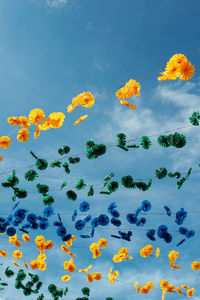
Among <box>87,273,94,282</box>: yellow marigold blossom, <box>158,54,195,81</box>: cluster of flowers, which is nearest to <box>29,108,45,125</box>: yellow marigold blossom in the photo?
<box>158,54,195,81</box>: cluster of flowers

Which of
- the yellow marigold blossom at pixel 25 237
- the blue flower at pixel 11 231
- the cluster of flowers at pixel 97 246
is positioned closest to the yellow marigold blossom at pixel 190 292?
the cluster of flowers at pixel 97 246

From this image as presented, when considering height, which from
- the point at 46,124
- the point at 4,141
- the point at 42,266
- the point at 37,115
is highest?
the point at 37,115

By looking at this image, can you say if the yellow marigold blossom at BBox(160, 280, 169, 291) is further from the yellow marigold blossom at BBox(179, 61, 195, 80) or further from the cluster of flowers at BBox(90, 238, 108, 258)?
the yellow marigold blossom at BBox(179, 61, 195, 80)

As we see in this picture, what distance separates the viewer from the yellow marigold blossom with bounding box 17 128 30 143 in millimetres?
4934

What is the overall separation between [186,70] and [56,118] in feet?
7.77

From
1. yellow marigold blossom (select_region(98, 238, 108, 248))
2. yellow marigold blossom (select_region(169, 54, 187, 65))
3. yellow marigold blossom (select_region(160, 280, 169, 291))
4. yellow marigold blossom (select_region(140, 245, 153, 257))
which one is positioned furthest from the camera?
yellow marigold blossom (select_region(160, 280, 169, 291))

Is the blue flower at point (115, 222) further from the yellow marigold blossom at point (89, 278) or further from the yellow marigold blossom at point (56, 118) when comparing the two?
the yellow marigold blossom at point (89, 278)

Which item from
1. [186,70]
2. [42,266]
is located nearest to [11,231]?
[42,266]

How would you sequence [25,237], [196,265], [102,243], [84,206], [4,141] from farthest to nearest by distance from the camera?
[196,265] < [25,237] < [102,243] < [84,206] < [4,141]

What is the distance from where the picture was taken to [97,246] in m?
6.71

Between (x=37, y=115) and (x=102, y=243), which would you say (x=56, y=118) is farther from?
(x=102, y=243)

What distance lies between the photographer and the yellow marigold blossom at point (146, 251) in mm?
6475

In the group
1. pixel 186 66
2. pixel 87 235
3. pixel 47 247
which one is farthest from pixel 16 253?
pixel 186 66

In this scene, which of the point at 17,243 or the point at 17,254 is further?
the point at 17,254
